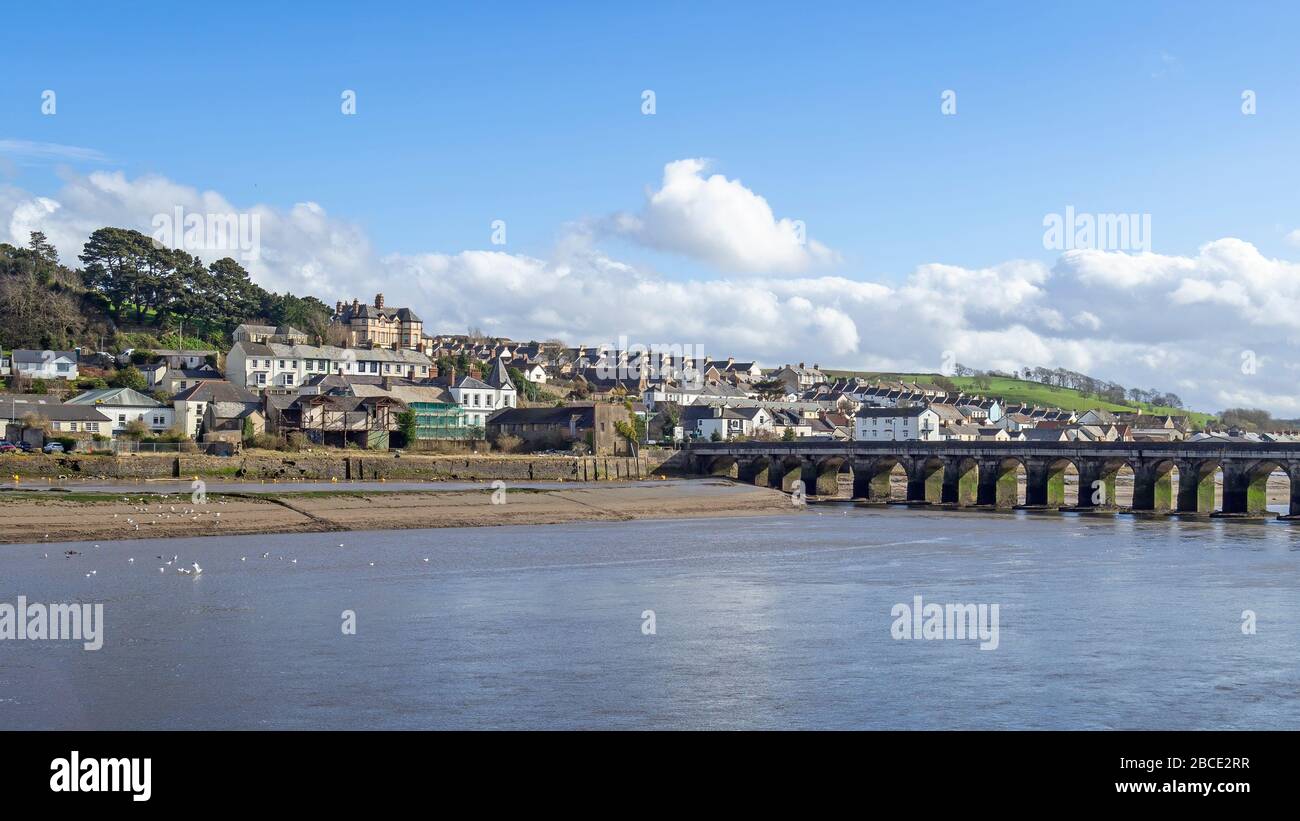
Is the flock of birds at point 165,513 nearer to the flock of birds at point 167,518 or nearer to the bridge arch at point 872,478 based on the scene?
the flock of birds at point 167,518

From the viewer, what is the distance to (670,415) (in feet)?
409

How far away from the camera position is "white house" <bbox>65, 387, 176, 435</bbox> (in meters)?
87.2

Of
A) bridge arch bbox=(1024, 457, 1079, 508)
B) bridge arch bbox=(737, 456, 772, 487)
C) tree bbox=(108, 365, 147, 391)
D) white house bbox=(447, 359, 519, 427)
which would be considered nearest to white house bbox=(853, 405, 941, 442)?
bridge arch bbox=(737, 456, 772, 487)

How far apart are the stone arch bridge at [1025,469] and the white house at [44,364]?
50274mm

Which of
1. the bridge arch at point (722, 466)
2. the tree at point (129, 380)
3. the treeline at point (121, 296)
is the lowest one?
the bridge arch at point (722, 466)

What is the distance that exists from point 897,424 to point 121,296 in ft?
252

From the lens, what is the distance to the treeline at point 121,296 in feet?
369

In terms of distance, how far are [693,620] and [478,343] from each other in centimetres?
15499

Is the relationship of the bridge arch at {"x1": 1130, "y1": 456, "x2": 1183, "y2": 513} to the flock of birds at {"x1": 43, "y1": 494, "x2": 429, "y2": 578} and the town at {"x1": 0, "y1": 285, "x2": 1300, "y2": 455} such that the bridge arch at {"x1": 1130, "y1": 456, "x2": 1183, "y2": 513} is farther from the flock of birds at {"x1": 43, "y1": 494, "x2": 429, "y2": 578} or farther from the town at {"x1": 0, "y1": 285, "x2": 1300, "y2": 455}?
the flock of birds at {"x1": 43, "y1": 494, "x2": 429, "y2": 578}

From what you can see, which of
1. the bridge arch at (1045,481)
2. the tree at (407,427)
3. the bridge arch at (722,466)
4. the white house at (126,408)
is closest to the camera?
the bridge arch at (1045,481)
